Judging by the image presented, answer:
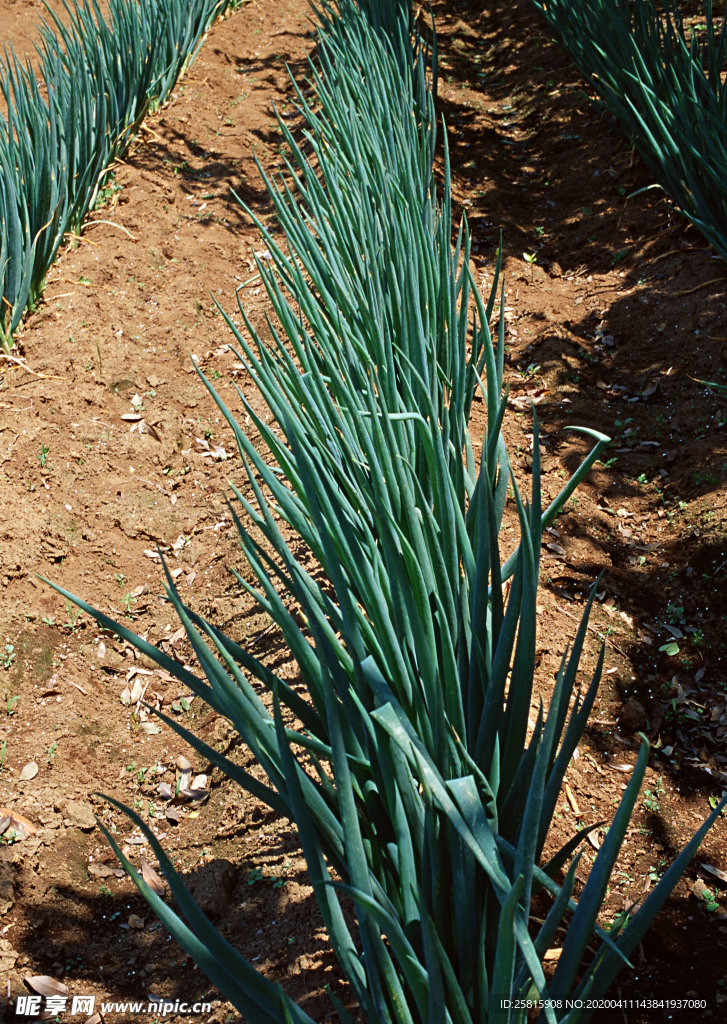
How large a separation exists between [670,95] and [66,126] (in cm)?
251

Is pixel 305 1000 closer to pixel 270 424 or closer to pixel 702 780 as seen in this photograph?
pixel 702 780

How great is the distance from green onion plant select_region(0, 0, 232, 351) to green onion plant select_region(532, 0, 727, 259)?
7.47ft

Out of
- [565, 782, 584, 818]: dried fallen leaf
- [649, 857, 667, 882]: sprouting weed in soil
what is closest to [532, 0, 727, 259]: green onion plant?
[565, 782, 584, 818]: dried fallen leaf

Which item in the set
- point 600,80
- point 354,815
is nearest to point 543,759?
point 354,815

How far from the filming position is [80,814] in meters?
1.94

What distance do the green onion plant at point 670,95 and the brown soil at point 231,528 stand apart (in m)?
0.28

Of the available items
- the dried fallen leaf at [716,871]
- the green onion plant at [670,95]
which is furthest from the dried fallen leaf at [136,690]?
the green onion plant at [670,95]

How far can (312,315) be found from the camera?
1936mm

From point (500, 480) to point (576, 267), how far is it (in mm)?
2747

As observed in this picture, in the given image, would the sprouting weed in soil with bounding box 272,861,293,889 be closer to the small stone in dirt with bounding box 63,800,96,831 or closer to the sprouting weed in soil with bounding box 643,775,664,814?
the small stone in dirt with bounding box 63,800,96,831

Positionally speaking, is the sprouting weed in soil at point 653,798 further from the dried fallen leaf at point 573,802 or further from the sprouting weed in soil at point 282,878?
the sprouting weed in soil at point 282,878

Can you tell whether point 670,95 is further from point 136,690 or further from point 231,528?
point 136,690

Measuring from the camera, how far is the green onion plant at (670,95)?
10.2 ft

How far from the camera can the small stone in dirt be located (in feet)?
6.31
